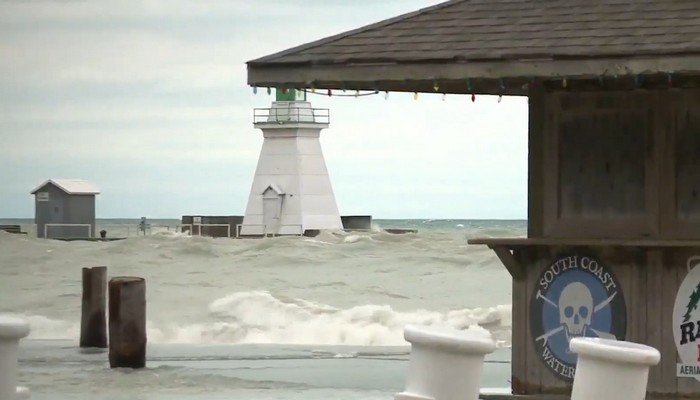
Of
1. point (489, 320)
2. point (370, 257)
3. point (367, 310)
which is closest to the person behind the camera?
point (489, 320)

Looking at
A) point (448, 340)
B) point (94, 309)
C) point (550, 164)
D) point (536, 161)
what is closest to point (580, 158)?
point (550, 164)

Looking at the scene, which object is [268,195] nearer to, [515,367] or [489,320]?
[489,320]

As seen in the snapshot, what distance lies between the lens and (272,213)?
2409 inches

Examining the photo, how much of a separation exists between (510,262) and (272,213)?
164 feet

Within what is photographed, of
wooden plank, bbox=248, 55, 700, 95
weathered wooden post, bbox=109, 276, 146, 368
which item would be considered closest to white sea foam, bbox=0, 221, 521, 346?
weathered wooden post, bbox=109, 276, 146, 368

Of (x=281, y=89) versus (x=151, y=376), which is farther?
(x=151, y=376)

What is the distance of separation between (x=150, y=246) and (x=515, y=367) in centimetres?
4852

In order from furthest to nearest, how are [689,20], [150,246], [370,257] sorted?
[150,246], [370,257], [689,20]

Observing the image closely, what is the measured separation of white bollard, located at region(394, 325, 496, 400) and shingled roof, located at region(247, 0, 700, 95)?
78.9 inches

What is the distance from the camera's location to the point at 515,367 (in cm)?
1148

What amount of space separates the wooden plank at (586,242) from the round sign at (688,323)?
276 mm

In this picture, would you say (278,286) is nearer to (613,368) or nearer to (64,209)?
(64,209)

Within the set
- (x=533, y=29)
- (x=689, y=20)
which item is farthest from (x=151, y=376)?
(x=689, y=20)

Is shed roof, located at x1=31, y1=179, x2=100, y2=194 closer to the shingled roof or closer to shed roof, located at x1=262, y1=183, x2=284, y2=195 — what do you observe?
shed roof, located at x1=262, y1=183, x2=284, y2=195
